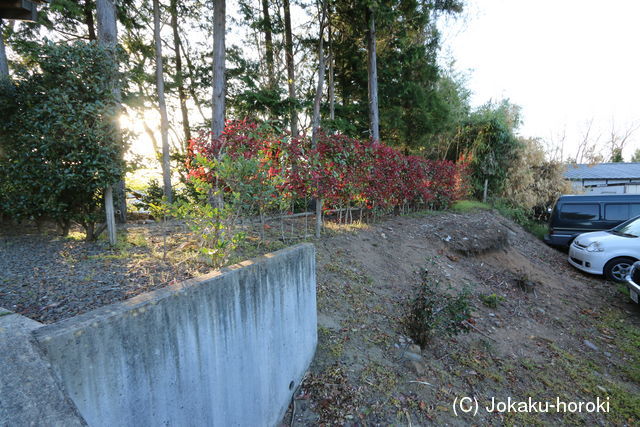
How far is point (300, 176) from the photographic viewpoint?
497cm

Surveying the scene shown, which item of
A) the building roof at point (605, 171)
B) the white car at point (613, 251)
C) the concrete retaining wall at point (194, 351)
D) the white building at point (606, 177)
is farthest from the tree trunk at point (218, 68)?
the building roof at point (605, 171)

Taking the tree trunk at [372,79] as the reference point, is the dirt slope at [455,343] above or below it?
below

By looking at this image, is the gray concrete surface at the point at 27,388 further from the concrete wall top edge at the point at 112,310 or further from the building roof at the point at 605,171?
the building roof at the point at 605,171

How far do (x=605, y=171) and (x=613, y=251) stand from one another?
1745cm

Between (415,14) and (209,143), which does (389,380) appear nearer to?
(209,143)

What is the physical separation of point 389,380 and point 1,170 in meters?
5.95

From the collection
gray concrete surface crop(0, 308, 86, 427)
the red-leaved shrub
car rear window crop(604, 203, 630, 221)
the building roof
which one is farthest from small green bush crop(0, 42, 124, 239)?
the building roof

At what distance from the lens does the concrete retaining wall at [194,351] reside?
4.32 feet

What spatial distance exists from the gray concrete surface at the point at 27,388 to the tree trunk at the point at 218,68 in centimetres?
680

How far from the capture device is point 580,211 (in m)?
8.40

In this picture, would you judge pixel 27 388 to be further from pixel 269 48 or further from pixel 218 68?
pixel 269 48

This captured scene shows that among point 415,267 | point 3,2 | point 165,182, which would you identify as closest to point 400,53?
point 415,267

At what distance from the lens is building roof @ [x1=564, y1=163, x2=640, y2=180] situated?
16969 mm

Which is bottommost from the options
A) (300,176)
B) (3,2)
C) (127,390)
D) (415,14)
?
(127,390)
